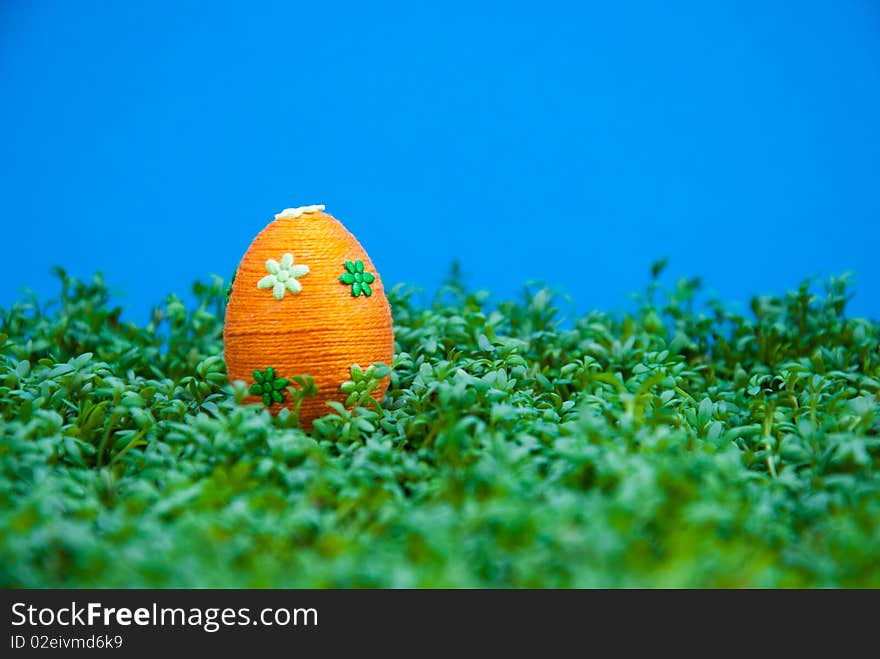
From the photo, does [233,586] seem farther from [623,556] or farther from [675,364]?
[675,364]

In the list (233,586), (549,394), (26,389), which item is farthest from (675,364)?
(26,389)

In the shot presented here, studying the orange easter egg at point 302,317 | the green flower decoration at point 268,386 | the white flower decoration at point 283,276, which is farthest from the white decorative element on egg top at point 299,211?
the green flower decoration at point 268,386

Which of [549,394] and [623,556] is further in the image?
[549,394]

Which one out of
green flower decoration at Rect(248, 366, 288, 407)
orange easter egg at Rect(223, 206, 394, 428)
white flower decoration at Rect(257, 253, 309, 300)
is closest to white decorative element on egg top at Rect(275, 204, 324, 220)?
orange easter egg at Rect(223, 206, 394, 428)

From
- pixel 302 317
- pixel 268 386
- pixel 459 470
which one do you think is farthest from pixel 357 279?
pixel 459 470

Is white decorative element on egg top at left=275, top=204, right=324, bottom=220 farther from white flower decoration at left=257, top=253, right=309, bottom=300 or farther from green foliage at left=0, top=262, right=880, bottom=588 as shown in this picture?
green foliage at left=0, top=262, right=880, bottom=588

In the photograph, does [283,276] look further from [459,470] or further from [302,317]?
[459,470]
